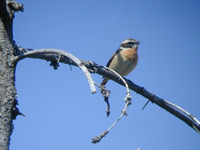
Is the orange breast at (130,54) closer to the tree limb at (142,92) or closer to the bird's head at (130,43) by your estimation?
the bird's head at (130,43)

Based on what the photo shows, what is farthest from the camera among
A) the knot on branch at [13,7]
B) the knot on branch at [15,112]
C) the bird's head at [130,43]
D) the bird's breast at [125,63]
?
the bird's head at [130,43]

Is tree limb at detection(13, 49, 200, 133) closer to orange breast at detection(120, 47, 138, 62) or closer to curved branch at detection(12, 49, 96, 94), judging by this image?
curved branch at detection(12, 49, 96, 94)

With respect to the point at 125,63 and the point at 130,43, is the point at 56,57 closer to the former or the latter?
the point at 125,63

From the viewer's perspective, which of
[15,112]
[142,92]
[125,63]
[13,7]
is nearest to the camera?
[15,112]

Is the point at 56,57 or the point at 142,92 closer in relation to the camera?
the point at 56,57

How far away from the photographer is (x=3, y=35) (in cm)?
245

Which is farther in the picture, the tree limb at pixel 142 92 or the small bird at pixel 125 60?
the small bird at pixel 125 60

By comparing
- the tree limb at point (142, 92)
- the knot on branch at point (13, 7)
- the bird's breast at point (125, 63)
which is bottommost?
the bird's breast at point (125, 63)

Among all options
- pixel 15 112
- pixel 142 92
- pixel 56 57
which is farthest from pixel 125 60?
pixel 15 112

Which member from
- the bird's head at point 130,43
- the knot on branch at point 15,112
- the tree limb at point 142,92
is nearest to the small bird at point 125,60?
the bird's head at point 130,43

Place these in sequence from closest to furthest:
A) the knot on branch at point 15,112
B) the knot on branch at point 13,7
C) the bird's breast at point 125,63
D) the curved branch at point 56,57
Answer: the curved branch at point 56,57
the knot on branch at point 15,112
the knot on branch at point 13,7
the bird's breast at point 125,63

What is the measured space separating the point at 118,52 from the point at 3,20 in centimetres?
593

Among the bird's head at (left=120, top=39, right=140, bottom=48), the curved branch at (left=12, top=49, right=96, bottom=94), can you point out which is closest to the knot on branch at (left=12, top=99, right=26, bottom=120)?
the curved branch at (left=12, top=49, right=96, bottom=94)

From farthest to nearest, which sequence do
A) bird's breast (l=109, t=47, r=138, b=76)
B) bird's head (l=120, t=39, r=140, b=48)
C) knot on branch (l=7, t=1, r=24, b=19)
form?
bird's head (l=120, t=39, r=140, b=48)
bird's breast (l=109, t=47, r=138, b=76)
knot on branch (l=7, t=1, r=24, b=19)
